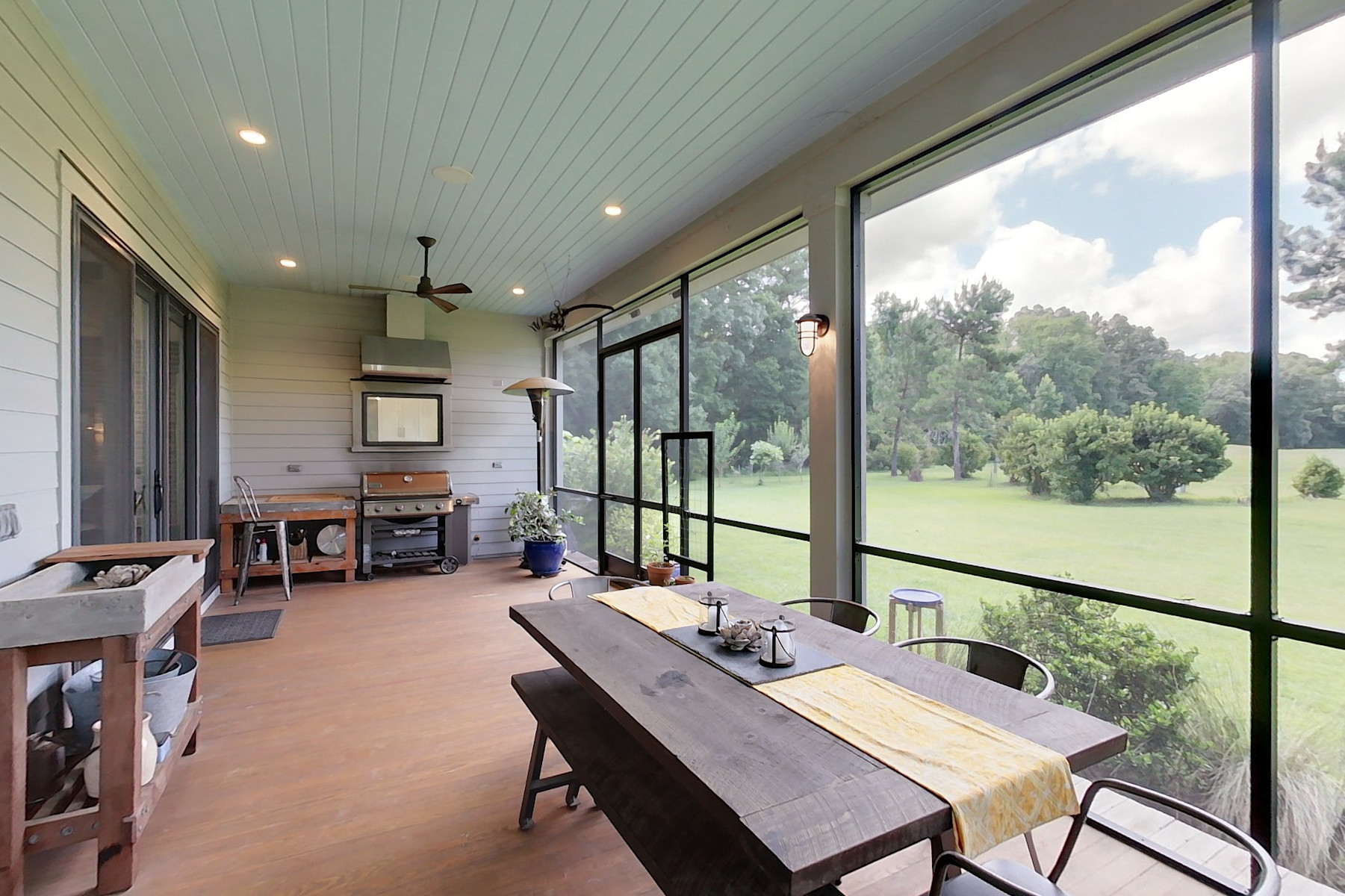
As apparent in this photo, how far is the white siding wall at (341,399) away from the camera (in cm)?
647

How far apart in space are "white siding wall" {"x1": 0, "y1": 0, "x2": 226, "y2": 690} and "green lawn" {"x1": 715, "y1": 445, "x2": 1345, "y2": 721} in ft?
11.4

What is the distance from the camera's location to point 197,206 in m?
4.26

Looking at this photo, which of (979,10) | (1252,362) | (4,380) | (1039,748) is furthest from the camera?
(979,10)

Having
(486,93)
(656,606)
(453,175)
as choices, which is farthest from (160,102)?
(656,606)

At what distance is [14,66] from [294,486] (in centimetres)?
514

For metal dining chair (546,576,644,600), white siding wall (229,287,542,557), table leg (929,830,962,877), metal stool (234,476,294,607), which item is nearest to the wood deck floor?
table leg (929,830,962,877)

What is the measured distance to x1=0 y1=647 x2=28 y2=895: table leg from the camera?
1.80 meters

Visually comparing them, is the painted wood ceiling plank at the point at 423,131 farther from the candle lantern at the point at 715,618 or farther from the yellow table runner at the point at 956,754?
the yellow table runner at the point at 956,754

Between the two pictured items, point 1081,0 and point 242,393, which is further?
point 242,393

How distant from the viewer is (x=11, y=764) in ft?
5.94

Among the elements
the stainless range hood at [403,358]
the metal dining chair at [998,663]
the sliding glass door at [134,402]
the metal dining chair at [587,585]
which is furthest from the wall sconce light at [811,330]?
the stainless range hood at [403,358]

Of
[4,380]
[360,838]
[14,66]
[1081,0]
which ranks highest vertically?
[1081,0]

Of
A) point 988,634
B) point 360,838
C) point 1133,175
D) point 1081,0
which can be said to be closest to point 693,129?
point 1081,0

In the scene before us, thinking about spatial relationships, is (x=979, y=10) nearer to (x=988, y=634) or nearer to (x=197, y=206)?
(x=988, y=634)
